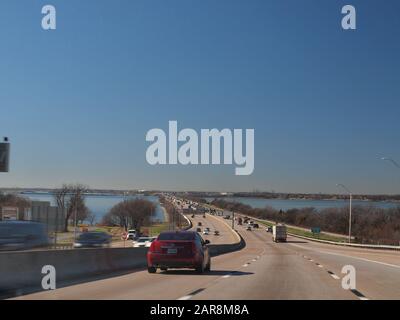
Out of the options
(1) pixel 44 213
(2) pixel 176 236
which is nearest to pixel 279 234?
(1) pixel 44 213

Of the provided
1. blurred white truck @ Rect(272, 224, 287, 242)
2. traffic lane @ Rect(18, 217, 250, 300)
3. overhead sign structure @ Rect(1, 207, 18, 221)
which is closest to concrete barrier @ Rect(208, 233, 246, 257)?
overhead sign structure @ Rect(1, 207, 18, 221)

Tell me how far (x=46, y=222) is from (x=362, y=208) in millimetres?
130233

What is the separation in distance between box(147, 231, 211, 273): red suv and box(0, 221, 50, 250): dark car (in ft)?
52.0

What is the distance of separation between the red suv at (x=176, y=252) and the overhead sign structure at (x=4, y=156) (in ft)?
19.4

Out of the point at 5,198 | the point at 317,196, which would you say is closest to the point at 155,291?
the point at 5,198

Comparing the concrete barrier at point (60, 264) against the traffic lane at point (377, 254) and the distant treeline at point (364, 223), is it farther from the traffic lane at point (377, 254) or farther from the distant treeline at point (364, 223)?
the distant treeline at point (364, 223)

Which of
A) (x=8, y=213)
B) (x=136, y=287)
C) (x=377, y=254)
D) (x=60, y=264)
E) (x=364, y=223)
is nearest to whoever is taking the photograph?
(x=136, y=287)

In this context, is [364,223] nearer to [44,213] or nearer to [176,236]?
[44,213]

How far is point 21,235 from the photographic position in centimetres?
3700

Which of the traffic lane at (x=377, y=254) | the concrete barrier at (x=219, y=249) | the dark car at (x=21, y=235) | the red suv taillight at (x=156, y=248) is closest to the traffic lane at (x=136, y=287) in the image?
the red suv taillight at (x=156, y=248)

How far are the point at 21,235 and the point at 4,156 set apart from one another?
16325 millimetres

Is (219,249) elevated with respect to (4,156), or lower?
lower
